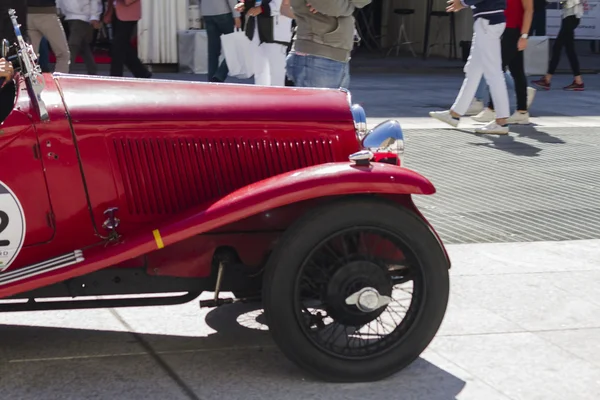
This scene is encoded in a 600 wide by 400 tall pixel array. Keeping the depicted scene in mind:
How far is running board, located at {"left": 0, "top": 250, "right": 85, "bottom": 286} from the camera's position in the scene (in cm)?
371

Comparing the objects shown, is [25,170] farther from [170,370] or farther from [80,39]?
[80,39]

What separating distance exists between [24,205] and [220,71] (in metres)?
7.29

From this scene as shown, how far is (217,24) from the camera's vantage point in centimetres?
1080

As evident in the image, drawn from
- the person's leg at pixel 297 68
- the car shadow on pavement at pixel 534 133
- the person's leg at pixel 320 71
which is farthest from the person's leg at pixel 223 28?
the person's leg at pixel 320 71

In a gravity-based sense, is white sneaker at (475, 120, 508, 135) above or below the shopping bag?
below

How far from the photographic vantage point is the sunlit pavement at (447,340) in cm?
384

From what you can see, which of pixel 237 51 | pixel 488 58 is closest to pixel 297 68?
pixel 488 58

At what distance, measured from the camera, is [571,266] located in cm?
565

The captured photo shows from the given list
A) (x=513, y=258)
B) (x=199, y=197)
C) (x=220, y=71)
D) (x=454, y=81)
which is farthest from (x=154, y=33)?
(x=199, y=197)

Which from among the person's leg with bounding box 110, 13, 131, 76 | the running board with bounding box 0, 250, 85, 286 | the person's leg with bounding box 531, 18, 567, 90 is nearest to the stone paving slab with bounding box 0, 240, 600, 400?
the running board with bounding box 0, 250, 85, 286

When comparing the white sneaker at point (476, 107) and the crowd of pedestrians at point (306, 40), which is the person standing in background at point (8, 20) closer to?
the crowd of pedestrians at point (306, 40)

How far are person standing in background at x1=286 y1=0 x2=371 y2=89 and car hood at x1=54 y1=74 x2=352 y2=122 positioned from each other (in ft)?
6.45

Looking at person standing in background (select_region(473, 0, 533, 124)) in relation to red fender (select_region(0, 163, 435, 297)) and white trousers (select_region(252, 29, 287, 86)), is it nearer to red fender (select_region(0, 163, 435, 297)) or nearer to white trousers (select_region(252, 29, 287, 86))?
white trousers (select_region(252, 29, 287, 86))

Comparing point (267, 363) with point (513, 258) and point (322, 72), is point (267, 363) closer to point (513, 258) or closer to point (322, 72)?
point (513, 258)
